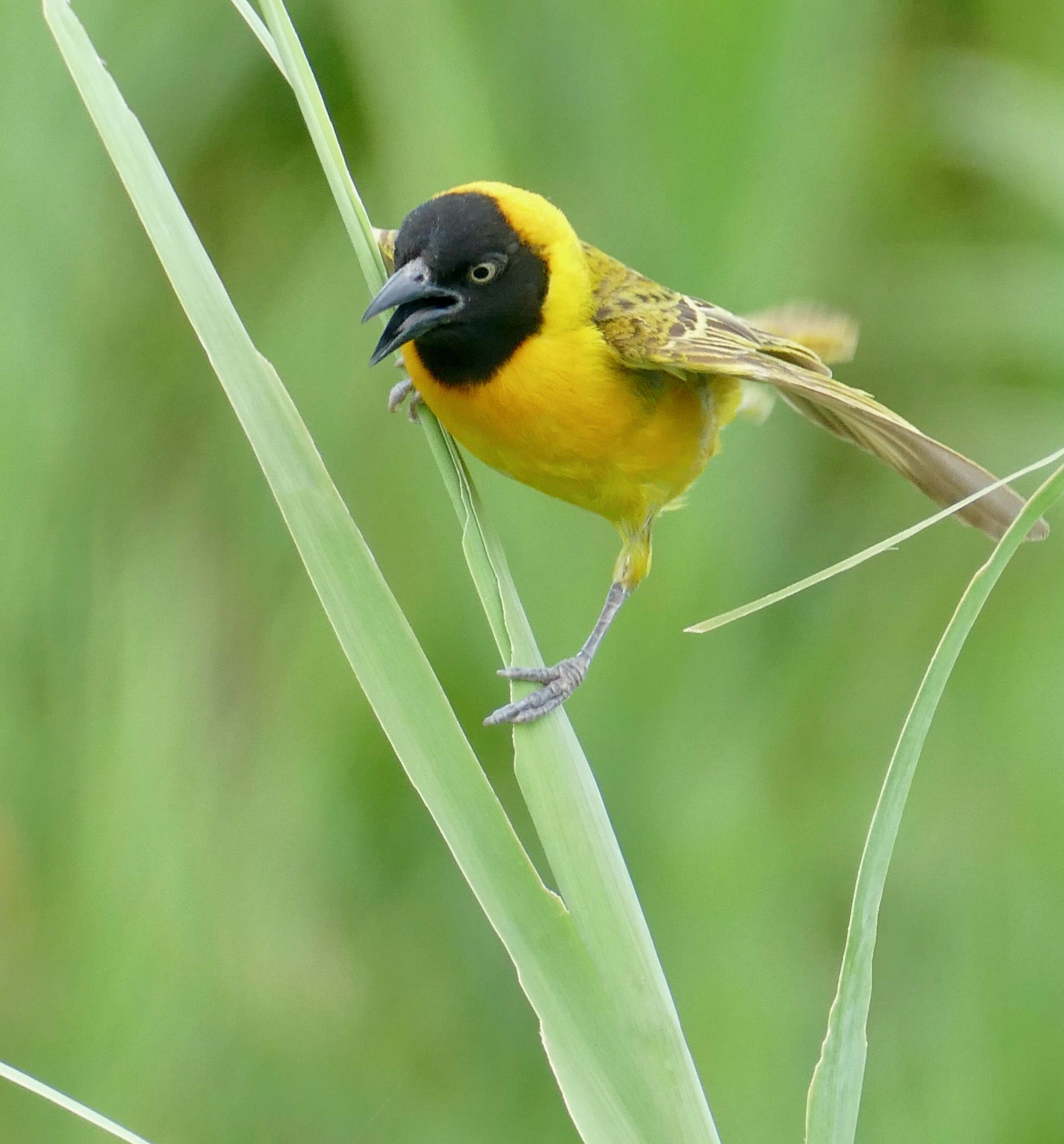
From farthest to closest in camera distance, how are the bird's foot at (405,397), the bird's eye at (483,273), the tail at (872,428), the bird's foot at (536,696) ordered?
the bird's foot at (405,397) < the bird's eye at (483,273) < the tail at (872,428) < the bird's foot at (536,696)

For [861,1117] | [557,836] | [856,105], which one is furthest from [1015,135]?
[557,836]

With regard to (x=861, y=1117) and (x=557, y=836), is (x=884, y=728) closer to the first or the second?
(x=861, y=1117)

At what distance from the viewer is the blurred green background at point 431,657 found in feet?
6.35

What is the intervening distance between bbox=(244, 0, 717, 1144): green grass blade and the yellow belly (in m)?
0.46

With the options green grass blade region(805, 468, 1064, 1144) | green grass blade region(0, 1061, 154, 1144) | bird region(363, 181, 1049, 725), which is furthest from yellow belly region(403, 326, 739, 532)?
green grass blade region(0, 1061, 154, 1144)

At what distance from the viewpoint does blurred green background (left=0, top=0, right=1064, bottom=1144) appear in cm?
194

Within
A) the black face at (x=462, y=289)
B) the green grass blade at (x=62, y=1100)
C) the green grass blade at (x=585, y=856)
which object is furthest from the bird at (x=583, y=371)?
the green grass blade at (x=62, y=1100)

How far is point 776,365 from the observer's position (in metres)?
1.92

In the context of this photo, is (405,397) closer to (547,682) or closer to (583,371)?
(583,371)

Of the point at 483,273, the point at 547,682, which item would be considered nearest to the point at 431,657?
the point at 483,273

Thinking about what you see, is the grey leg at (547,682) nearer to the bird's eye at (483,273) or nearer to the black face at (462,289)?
the black face at (462,289)

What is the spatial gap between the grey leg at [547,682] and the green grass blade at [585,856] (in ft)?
0.04

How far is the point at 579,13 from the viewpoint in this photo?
80.8 inches

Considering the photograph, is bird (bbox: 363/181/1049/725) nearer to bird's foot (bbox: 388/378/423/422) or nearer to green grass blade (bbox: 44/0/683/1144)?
bird's foot (bbox: 388/378/423/422)
